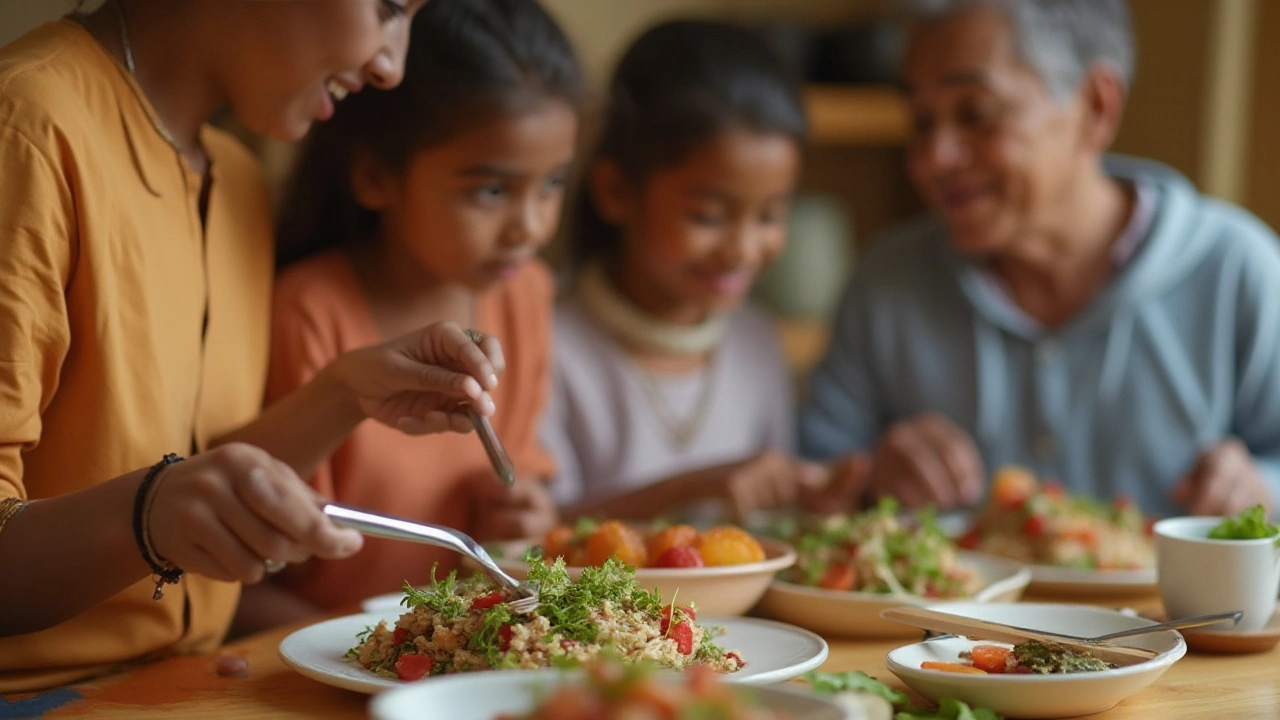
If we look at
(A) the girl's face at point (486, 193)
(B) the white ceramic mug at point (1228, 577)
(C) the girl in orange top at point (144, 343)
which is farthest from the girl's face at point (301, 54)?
(B) the white ceramic mug at point (1228, 577)

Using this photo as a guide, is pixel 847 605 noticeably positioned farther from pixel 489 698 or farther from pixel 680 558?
pixel 489 698

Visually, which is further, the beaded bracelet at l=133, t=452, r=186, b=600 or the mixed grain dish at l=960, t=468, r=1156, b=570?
the mixed grain dish at l=960, t=468, r=1156, b=570

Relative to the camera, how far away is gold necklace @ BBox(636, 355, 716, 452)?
2385 mm

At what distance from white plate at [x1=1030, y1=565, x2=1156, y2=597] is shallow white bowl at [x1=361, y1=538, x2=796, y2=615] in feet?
1.32

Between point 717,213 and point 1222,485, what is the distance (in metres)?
0.90

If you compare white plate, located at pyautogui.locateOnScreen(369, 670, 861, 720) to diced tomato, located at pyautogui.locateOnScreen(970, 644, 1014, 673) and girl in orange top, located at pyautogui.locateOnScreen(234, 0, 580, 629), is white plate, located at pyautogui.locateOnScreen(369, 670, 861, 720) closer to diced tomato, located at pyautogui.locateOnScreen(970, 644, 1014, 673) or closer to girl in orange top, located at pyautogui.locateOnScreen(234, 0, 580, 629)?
diced tomato, located at pyautogui.locateOnScreen(970, 644, 1014, 673)

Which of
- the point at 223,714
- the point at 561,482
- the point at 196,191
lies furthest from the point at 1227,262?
the point at 223,714

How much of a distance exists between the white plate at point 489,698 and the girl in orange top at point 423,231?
92 centimetres

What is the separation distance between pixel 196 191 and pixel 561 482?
0.98 metres

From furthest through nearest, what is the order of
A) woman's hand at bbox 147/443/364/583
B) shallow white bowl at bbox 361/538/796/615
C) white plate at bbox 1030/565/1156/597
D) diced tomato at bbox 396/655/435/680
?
white plate at bbox 1030/565/1156/597 → shallow white bowl at bbox 361/538/796/615 → diced tomato at bbox 396/655/435/680 → woman's hand at bbox 147/443/364/583

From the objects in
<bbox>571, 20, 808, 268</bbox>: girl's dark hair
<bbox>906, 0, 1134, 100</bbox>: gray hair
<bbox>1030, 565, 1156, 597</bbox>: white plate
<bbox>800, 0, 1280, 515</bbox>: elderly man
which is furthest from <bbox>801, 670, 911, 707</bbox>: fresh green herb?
<bbox>906, 0, 1134, 100</bbox>: gray hair

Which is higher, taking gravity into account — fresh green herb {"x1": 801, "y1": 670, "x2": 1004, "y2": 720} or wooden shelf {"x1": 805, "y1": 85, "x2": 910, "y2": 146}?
wooden shelf {"x1": 805, "y1": 85, "x2": 910, "y2": 146}

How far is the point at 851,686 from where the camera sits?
1.00 m

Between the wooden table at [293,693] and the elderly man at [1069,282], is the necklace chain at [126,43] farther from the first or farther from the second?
the elderly man at [1069,282]
